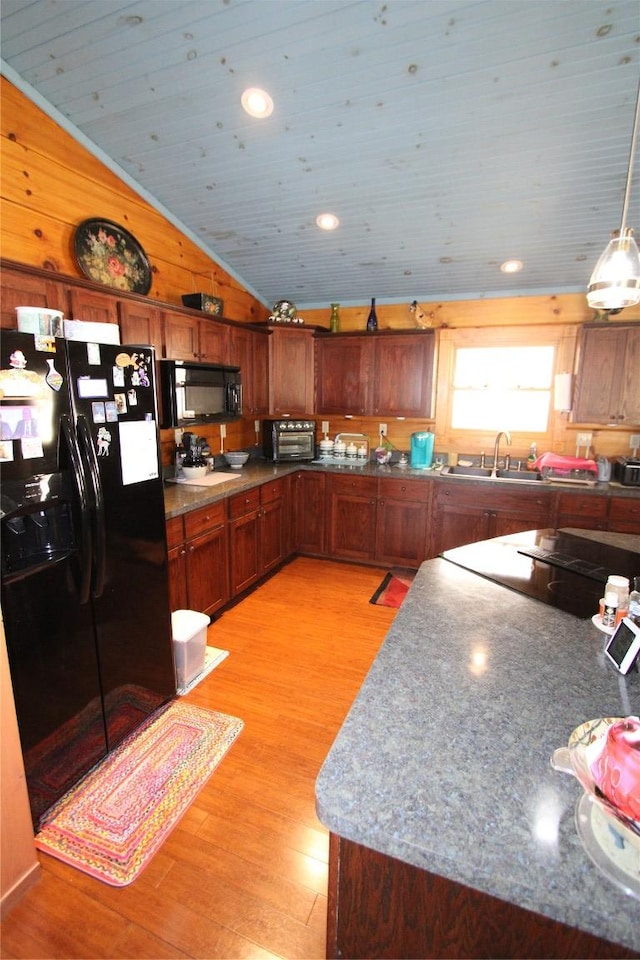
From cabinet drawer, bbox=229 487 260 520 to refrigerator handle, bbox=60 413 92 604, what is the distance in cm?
146

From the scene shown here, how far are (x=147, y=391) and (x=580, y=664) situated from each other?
1866mm

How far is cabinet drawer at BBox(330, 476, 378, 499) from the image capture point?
3.88m

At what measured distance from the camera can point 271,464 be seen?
4098mm

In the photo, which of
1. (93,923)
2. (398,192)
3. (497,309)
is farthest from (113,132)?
(93,923)

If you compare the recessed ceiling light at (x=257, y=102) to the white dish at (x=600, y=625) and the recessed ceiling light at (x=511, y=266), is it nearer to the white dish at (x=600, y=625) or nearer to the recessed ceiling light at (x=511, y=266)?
the recessed ceiling light at (x=511, y=266)

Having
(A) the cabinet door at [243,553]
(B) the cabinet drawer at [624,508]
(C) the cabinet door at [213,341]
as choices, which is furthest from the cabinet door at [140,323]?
(B) the cabinet drawer at [624,508]

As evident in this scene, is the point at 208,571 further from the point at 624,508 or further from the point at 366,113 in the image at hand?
the point at 624,508

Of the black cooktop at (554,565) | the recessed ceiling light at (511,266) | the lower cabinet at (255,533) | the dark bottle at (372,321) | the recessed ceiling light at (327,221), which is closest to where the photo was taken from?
the black cooktop at (554,565)

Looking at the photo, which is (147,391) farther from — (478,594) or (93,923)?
(93,923)

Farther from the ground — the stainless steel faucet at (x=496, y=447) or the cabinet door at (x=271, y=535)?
the stainless steel faucet at (x=496, y=447)

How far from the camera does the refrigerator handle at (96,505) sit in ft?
5.37

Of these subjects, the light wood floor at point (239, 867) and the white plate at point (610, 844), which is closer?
the white plate at point (610, 844)

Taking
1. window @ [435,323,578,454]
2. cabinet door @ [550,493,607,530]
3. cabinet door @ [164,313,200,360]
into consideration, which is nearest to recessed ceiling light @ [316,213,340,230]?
cabinet door @ [164,313,200,360]

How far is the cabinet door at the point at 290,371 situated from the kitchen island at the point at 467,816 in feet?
10.9
